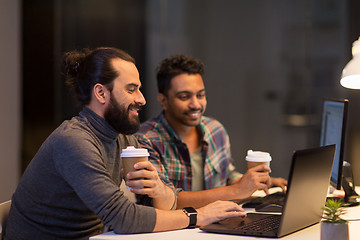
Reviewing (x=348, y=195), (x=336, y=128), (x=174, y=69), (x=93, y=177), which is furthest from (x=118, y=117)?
(x=348, y=195)

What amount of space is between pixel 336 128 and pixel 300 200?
2.28 ft

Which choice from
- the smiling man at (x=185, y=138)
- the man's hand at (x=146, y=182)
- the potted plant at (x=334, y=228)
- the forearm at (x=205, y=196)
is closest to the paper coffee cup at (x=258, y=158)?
the forearm at (x=205, y=196)

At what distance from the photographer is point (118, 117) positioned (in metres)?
2.08

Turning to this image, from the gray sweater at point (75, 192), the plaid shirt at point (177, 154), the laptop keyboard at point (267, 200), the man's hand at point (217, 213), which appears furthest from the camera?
the plaid shirt at point (177, 154)

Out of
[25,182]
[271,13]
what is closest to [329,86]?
[271,13]

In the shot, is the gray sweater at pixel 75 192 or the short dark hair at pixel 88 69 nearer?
the gray sweater at pixel 75 192

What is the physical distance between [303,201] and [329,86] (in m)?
2.63

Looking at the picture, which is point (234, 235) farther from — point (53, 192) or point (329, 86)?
point (329, 86)

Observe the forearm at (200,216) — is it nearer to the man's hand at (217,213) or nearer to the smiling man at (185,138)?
the man's hand at (217,213)

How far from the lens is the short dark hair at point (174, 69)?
287 centimetres

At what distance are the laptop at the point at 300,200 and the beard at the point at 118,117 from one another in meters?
0.55

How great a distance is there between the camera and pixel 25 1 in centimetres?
445

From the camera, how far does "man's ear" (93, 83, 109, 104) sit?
2.10 m

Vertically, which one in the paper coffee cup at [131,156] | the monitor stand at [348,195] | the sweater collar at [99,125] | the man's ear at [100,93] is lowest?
the monitor stand at [348,195]
